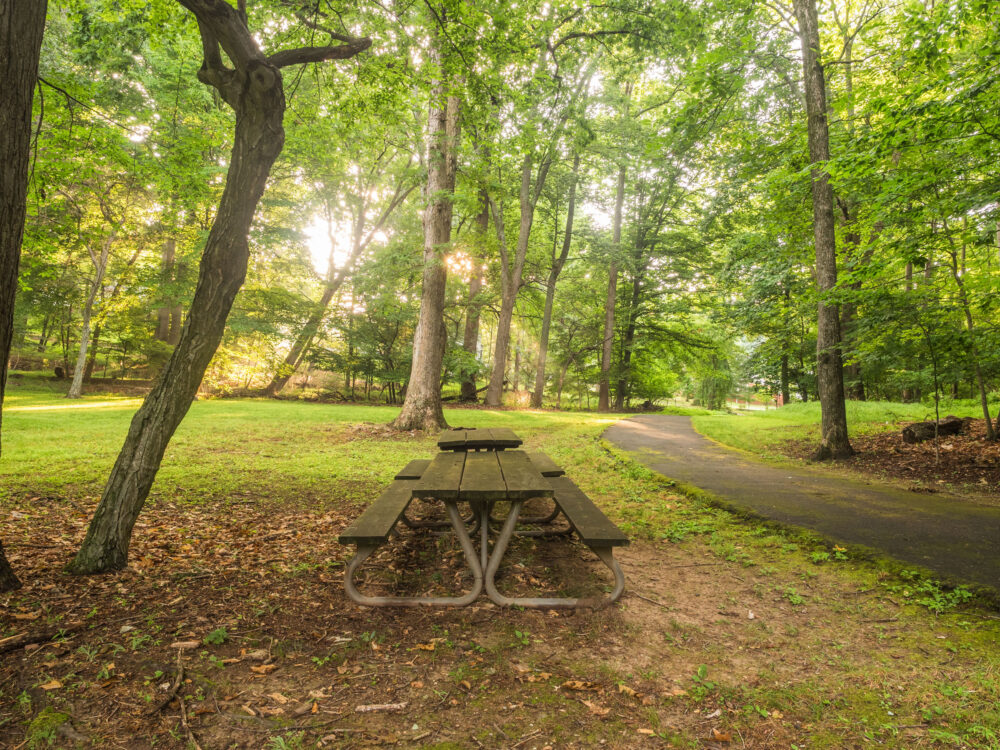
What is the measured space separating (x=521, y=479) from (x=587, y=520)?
550 millimetres

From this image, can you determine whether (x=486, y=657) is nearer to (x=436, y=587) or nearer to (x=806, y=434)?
(x=436, y=587)

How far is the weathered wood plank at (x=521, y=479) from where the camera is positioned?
2959 millimetres

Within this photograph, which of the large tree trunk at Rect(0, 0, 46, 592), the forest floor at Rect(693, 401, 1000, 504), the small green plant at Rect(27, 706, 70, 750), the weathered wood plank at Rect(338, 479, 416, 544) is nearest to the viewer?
the small green plant at Rect(27, 706, 70, 750)

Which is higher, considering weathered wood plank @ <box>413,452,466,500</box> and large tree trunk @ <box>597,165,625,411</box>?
large tree trunk @ <box>597,165,625,411</box>

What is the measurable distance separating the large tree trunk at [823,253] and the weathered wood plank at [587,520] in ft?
21.7

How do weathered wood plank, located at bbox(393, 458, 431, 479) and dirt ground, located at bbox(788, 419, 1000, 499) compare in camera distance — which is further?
dirt ground, located at bbox(788, 419, 1000, 499)

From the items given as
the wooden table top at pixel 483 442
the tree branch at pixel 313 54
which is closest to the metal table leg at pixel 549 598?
the wooden table top at pixel 483 442

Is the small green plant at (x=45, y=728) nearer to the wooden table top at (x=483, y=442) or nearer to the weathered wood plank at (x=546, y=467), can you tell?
the weathered wood plank at (x=546, y=467)

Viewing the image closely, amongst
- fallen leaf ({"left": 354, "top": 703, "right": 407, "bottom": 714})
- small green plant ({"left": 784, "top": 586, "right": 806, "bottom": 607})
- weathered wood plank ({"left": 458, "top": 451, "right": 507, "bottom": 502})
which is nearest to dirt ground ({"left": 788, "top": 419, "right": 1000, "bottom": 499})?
small green plant ({"left": 784, "top": 586, "right": 806, "bottom": 607})

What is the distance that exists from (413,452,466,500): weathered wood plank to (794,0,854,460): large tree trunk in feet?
24.3

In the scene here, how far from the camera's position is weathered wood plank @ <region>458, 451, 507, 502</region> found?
9.62 ft

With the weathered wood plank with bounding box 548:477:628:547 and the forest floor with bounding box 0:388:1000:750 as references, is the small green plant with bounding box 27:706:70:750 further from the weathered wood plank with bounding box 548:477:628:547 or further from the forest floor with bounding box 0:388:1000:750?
the weathered wood plank with bounding box 548:477:628:547

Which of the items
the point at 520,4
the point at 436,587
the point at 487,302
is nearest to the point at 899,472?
the point at 436,587

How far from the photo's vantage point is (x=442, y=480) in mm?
3299
